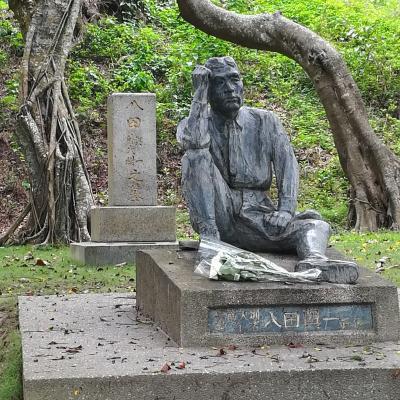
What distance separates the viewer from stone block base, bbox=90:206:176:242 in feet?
40.5

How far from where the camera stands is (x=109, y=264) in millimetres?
12039

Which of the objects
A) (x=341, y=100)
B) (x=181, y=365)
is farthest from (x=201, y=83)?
(x=341, y=100)

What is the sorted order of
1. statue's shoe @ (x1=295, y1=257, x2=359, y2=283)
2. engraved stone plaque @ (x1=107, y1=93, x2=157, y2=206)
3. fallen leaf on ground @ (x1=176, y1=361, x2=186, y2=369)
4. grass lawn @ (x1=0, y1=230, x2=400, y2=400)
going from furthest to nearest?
engraved stone plaque @ (x1=107, y1=93, x2=157, y2=206), grass lawn @ (x1=0, y1=230, x2=400, y2=400), statue's shoe @ (x1=295, y1=257, x2=359, y2=283), fallen leaf on ground @ (x1=176, y1=361, x2=186, y2=369)

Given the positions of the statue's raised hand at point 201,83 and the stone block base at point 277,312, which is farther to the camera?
the statue's raised hand at point 201,83

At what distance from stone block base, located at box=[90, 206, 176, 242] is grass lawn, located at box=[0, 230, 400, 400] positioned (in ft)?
2.02

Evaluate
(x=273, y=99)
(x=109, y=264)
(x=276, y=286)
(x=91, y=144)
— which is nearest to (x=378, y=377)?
(x=276, y=286)

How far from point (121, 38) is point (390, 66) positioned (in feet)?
20.8

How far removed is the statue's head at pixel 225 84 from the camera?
280 inches

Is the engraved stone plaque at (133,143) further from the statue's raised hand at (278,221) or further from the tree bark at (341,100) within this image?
the statue's raised hand at (278,221)

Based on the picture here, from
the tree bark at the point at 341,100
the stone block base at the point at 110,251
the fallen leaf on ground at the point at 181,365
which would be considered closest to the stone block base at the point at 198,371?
the fallen leaf on ground at the point at 181,365

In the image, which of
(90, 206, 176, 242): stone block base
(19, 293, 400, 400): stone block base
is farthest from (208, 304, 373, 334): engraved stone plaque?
(90, 206, 176, 242): stone block base

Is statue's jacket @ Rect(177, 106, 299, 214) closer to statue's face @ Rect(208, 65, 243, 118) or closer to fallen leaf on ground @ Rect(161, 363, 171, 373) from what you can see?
statue's face @ Rect(208, 65, 243, 118)

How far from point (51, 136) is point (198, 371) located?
384 inches

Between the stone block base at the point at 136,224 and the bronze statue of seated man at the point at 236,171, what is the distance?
5.14 metres
